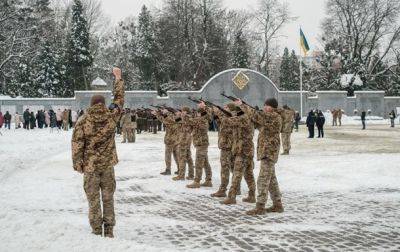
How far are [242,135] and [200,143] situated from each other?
2052mm

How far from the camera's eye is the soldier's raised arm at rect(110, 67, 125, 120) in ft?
22.2

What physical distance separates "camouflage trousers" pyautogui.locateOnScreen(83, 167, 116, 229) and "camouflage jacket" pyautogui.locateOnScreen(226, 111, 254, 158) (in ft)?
9.50

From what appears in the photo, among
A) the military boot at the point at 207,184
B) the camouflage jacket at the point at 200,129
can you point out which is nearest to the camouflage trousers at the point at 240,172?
the camouflage jacket at the point at 200,129

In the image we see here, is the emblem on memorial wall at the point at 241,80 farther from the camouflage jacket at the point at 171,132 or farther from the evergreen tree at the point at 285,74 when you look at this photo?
the evergreen tree at the point at 285,74

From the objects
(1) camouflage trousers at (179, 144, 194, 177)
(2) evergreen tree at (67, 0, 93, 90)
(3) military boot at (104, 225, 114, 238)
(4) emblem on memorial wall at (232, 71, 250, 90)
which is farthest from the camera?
(2) evergreen tree at (67, 0, 93, 90)

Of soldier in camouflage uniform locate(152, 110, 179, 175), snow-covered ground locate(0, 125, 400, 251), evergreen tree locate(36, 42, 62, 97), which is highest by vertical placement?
evergreen tree locate(36, 42, 62, 97)

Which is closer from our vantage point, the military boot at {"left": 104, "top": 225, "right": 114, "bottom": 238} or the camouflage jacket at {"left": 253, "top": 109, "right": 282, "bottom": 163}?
the military boot at {"left": 104, "top": 225, "right": 114, "bottom": 238}

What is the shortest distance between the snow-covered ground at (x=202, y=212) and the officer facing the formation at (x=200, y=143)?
37 centimetres

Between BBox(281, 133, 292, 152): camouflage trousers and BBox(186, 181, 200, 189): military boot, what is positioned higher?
BBox(281, 133, 292, 152): camouflage trousers

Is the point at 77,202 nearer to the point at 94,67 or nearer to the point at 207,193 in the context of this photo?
the point at 207,193

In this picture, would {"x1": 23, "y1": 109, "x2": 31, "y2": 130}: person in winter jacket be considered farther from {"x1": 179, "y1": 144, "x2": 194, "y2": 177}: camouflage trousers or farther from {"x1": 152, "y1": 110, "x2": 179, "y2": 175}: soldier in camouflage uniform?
{"x1": 179, "y1": 144, "x2": 194, "y2": 177}: camouflage trousers

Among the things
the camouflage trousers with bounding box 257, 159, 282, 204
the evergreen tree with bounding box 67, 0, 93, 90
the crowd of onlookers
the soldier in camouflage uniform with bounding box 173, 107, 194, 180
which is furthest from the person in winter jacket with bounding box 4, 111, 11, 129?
the camouflage trousers with bounding box 257, 159, 282, 204

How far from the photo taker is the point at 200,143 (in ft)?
35.9

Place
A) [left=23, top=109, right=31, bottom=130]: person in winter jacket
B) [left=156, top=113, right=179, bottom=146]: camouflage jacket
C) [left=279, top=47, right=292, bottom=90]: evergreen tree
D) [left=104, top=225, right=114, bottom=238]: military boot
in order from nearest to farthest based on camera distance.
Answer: [left=104, top=225, right=114, bottom=238]: military boot
[left=156, top=113, right=179, bottom=146]: camouflage jacket
[left=23, top=109, right=31, bottom=130]: person in winter jacket
[left=279, top=47, right=292, bottom=90]: evergreen tree
